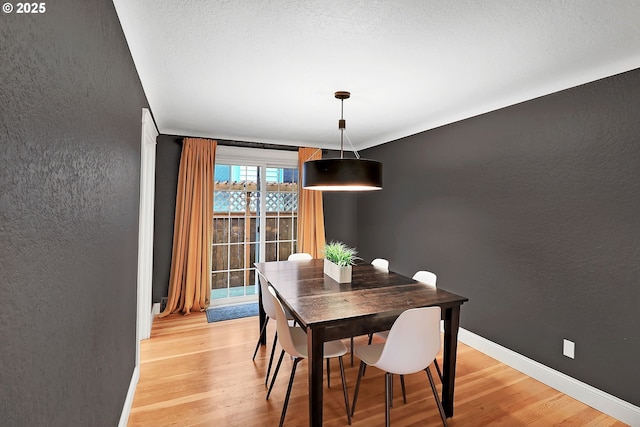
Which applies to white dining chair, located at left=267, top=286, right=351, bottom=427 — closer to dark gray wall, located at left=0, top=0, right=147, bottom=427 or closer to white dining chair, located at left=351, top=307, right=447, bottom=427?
white dining chair, located at left=351, top=307, right=447, bottom=427

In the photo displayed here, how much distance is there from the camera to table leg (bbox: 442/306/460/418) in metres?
2.13

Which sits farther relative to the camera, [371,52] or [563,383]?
[563,383]

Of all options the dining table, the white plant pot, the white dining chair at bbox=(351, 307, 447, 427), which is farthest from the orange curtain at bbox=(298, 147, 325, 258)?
the white dining chair at bbox=(351, 307, 447, 427)

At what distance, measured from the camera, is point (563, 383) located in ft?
8.09

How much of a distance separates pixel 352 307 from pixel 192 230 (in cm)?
292

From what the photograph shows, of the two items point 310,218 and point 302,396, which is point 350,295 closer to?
point 302,396

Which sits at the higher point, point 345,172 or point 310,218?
point 345,172

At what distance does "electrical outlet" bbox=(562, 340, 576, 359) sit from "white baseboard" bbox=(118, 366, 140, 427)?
327 cm

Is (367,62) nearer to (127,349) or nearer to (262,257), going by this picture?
(127,349)

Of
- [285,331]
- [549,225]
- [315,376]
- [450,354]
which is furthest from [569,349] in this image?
[285,331]

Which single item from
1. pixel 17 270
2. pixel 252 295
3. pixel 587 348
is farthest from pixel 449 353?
pixel 252 295

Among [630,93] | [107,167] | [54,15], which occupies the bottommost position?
[107,167]

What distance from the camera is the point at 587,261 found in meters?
2.35

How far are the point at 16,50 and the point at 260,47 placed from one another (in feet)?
4.92
